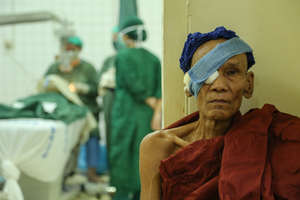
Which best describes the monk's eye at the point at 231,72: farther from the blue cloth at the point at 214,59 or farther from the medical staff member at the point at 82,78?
the medical staff member at the point at 82,78

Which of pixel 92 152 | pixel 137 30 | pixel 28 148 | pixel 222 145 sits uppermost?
pixel 137 30

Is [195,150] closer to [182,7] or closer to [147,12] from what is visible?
[182,7]

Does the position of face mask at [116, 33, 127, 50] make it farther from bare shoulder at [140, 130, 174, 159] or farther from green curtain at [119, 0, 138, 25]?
bare shoulder at [140, 130, 174, 159]

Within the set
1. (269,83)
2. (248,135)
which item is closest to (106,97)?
(269,83)

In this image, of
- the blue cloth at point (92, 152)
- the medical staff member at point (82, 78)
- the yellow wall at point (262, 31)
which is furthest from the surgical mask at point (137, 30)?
the yellow wall at point (262, 31)

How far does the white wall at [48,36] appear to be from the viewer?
521 cm

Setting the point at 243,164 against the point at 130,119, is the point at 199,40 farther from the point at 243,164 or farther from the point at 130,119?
the point at 130,119

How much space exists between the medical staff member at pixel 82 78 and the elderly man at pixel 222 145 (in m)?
2.78

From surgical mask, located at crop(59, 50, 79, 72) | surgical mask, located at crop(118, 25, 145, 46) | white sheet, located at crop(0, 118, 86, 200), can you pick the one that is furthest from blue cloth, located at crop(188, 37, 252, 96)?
surgical mask, located at crop(59, 50, 79, 72)

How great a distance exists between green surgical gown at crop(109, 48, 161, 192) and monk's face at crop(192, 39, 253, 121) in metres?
1.95

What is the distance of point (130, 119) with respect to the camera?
3.17m

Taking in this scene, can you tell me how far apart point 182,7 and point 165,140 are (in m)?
0.61

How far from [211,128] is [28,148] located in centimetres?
168

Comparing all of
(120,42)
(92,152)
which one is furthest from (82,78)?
(92,152)
